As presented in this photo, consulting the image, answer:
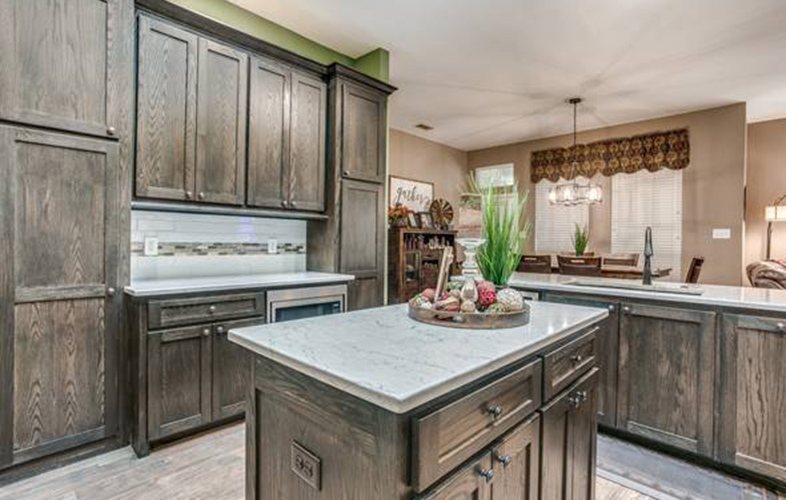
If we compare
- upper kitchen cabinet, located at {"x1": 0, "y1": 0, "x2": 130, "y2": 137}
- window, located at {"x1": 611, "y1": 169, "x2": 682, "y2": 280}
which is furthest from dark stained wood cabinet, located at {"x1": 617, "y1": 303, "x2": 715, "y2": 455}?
window, located at {"x1": 611, "y1": 169, "x2": 682, "y2": 280}

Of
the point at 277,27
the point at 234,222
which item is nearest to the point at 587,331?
the point at 234,222

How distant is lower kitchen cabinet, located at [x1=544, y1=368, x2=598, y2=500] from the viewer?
127 cm

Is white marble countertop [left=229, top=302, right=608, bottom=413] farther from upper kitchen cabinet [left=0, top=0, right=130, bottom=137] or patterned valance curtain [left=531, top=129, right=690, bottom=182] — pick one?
patterned valance curtain [left=531, top=129, right=690, bottom=182]

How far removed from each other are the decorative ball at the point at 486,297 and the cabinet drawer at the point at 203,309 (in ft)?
5.60

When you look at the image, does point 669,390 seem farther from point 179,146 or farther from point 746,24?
point 179,146

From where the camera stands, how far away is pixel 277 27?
3.39 meters

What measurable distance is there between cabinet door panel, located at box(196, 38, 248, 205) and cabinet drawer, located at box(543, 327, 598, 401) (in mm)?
2355

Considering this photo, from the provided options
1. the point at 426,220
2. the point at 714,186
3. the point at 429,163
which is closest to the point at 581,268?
the point at 426,220

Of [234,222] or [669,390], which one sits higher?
[234,222]

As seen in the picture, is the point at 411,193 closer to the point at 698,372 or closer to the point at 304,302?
the point at 304,302

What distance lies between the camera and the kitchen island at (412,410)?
2.76 ft

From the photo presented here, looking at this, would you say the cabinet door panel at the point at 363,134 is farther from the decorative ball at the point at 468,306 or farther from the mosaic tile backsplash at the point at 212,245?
the decorative ball at the point at 468,306

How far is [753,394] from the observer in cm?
203

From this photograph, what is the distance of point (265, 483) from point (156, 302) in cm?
145
